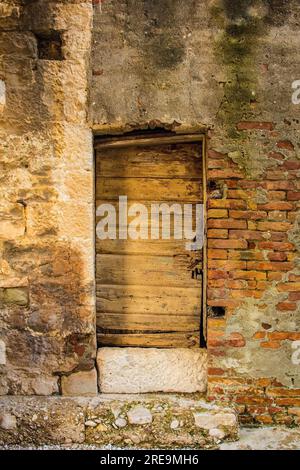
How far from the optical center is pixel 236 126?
2754mm

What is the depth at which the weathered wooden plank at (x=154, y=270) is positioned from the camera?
9.91 ft

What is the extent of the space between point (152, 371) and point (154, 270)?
0.72m

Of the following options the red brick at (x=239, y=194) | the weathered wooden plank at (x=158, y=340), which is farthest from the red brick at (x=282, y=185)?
the weathered wooden plank at (x=158, y=340)

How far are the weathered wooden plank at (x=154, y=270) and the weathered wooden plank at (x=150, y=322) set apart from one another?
0.80 feet

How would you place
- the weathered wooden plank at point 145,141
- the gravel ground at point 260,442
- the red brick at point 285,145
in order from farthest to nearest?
the weathered wooden plank at point 145,141
the red brick at point 285,145
the gravel ground at point 260,442

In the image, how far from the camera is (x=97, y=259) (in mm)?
3045

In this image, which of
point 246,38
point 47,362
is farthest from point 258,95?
Result: point 47,362

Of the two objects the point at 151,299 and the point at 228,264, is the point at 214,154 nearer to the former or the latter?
the point at 228,264

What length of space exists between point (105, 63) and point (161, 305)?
1.73m

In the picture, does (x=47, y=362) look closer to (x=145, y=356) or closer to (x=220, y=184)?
(x=145, y=356)

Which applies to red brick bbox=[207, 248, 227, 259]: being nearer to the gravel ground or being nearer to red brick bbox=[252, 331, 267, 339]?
red brick bbox=[252, 331, 267, 339]

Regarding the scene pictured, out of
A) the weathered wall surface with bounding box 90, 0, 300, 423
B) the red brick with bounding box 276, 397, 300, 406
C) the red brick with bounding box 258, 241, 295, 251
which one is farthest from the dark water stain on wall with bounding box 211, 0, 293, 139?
the red brick with bounding box 276, 397, 300, 406

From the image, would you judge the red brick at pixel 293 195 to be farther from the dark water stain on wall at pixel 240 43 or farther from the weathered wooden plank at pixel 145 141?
the weathered wooden plank at pixel 145 141

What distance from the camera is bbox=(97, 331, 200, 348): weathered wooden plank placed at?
3.04 meters
